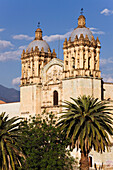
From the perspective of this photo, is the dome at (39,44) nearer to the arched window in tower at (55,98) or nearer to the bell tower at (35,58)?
the bell tower at (35,58)

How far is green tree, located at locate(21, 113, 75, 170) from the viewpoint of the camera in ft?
106

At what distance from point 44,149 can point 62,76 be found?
60.5ft

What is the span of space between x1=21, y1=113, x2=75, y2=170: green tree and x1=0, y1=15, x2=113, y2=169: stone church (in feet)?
38.8

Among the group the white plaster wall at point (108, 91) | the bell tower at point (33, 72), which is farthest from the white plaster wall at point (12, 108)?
the white plaster wall at point (108, 91)

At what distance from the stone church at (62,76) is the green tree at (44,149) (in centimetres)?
1182

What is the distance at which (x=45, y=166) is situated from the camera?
1282 inches

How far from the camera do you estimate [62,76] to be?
50375mm

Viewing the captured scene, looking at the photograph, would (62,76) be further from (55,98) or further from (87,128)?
(87,128)

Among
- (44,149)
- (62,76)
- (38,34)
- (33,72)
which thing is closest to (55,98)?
(62,76)

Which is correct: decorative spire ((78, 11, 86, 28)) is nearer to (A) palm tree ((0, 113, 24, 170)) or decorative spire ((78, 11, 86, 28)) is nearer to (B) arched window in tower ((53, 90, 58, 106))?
(B) arched window in tower ((53, 90, 58, 106))

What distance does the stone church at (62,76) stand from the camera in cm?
4709

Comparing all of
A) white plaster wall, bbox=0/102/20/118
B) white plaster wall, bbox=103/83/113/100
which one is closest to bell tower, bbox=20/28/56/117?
white plaster wall, bbox=0/102/20/118

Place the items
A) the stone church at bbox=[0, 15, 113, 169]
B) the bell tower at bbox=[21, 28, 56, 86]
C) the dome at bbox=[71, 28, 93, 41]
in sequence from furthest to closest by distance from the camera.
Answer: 1. the bell tower at bbox=[21, 28, 56, 86]
2. the dome at bbox=[71, 28, 93, 41]
3. the stone church at bbox=[0, 15, 113, 169]

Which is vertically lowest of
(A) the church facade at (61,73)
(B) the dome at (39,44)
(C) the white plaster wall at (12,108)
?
(C) the white plaster wall at (12,108)
